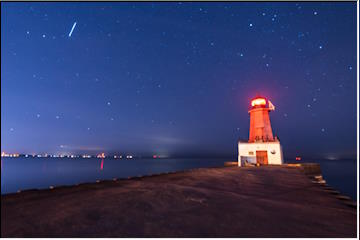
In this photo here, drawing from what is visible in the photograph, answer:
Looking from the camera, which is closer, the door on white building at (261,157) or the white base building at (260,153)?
the white base building at (260,153)

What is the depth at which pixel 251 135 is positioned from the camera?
32.5 meters

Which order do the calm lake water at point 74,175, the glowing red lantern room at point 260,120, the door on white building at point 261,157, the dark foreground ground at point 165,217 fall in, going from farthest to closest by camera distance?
1. the calm lake water at point 74,175
2. the glowing red lantern room at point 260,120
3. the door on white building at point 261,157
4. the dark foreground ground at point 165,217

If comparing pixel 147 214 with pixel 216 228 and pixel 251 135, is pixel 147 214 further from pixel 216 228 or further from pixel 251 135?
pixel 251 135

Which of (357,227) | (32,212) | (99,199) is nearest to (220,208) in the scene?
(357,227)

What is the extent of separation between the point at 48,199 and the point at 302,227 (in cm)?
578

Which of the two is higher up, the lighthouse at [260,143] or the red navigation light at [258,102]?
the red navigation light at [258,102]

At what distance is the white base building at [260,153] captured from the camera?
26.5 meters

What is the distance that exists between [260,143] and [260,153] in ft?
5.04

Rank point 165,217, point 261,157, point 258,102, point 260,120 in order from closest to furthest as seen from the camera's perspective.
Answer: point 165,217 < point 261,157 < point 260,120 < point 258,102

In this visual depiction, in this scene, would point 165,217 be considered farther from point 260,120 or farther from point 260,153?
point 260,120

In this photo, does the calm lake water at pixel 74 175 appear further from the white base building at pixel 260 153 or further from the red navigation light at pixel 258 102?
the red navigation light at pixel 258 102

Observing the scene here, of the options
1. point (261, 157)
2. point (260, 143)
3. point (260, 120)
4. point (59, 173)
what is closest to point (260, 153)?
point (261, 157)

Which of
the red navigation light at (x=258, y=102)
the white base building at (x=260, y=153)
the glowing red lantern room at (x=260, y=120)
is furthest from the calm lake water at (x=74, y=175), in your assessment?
the red navigation light at (x=258, y=102)

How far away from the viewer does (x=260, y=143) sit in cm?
2753
